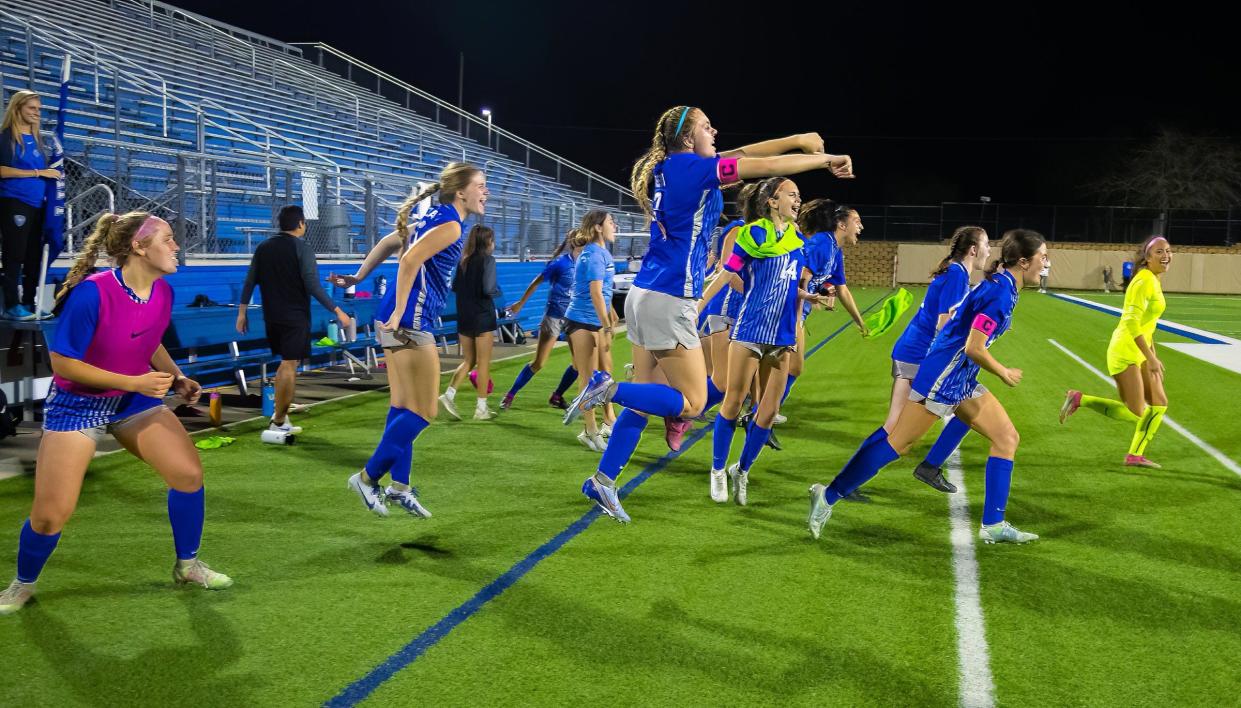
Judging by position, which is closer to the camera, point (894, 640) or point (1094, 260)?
point (894, 640)

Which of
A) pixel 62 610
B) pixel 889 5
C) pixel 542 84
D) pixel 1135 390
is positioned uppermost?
pixel 889 5

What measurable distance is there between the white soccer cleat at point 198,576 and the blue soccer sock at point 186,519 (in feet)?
0.14

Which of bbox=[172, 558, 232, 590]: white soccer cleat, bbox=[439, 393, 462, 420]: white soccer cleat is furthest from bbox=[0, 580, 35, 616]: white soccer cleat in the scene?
bbox=[439, 393, 462, 420]: white soccer cleat

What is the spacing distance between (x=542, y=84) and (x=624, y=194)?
32752 mm

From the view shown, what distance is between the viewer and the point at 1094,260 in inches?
2168

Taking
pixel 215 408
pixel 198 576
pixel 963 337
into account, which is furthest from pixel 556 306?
pixel 198 576

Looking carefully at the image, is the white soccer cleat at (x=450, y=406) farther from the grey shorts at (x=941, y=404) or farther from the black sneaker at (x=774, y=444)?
the grey shorts at (x=941, y=404)

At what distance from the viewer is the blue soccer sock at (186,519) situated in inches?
185

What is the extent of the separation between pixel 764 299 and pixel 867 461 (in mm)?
→ 1540

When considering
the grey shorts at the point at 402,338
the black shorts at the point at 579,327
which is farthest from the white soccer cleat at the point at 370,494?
the black shorts at the point at 579,327

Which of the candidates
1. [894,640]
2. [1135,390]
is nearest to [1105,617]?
[894,640]

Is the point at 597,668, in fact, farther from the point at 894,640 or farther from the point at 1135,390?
the point at 1135,390

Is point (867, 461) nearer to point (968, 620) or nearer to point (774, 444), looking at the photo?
point (968, 620)

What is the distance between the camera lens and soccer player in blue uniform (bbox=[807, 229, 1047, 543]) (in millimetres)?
5492
